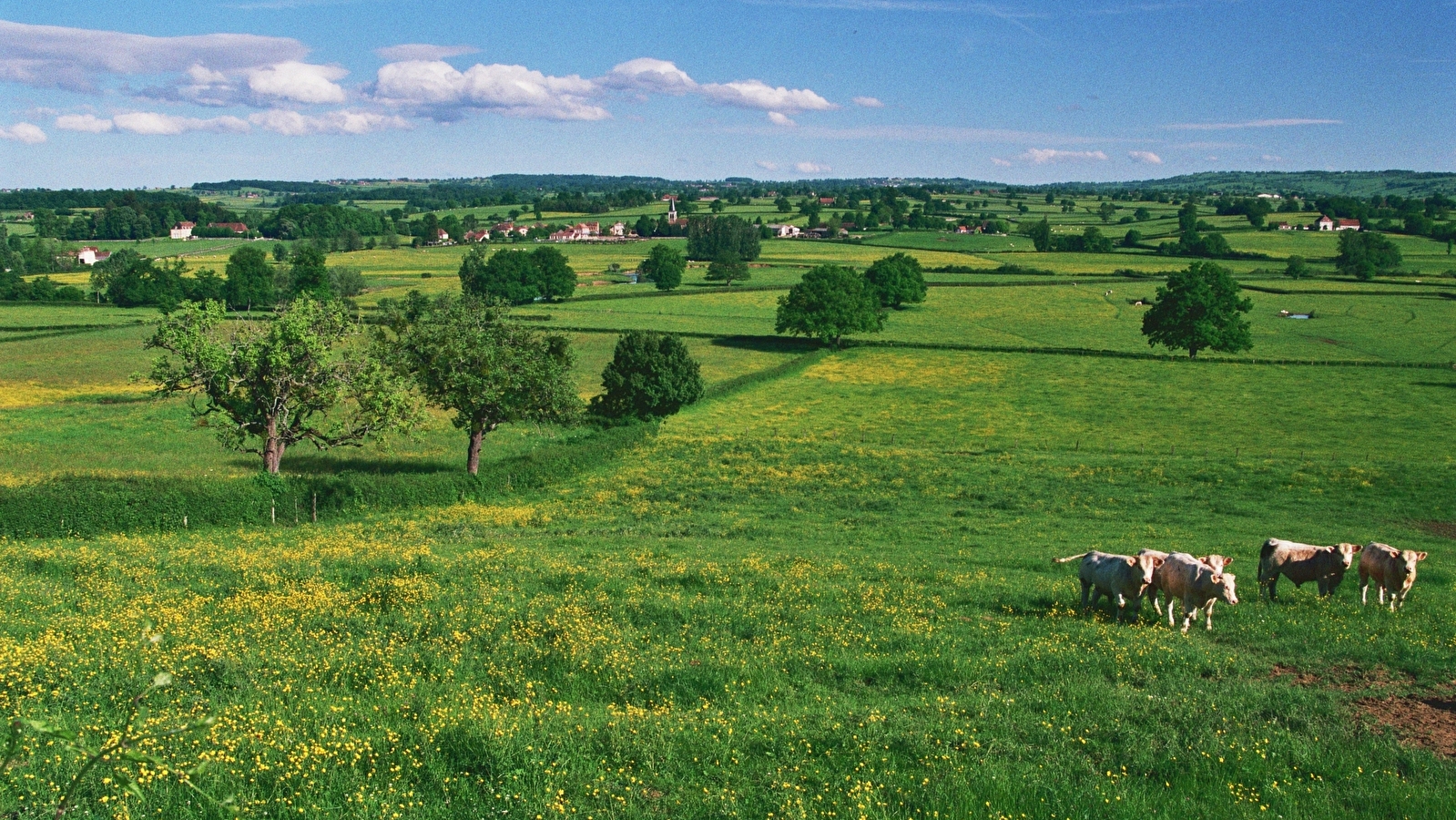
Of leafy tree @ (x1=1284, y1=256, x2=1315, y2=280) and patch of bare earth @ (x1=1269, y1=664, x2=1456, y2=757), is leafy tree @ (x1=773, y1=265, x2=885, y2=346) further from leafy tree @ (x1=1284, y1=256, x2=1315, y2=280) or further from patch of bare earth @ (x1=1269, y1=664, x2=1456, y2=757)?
leafy tree @ (x1=1284, y1=256, x2=1315, y2=280)

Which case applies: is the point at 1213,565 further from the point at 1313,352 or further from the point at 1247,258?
the point at 1247,258

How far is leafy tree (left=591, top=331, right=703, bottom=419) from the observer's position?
59.2m

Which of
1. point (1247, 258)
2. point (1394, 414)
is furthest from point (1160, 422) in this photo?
point (1247, 258)

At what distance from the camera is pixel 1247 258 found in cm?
16825

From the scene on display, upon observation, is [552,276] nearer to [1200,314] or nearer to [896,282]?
[896,282]

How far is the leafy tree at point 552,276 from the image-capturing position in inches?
5103

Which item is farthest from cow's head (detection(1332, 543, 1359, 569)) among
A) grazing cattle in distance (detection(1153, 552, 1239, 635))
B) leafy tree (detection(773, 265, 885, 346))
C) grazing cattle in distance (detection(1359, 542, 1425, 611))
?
leafy tree (detection(773, 265, 885, 346))

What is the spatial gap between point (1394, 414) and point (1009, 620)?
5938cm

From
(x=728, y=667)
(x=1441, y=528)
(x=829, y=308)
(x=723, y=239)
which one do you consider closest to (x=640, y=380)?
(x=1441, y=528)

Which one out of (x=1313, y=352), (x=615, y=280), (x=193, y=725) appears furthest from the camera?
(x=615, y=280)

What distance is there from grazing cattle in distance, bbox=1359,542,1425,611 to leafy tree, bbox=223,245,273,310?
120587 millimetres

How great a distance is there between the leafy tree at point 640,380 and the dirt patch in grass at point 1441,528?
37621mm

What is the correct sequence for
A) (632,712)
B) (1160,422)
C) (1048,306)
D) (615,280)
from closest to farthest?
1. (632,712)
2. (1160,422)
3. (1048,306)
4. (615,280)

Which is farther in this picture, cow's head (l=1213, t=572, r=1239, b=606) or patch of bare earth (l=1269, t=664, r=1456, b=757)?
cow's head (l=1213, t=572, r=1239, b=606)
